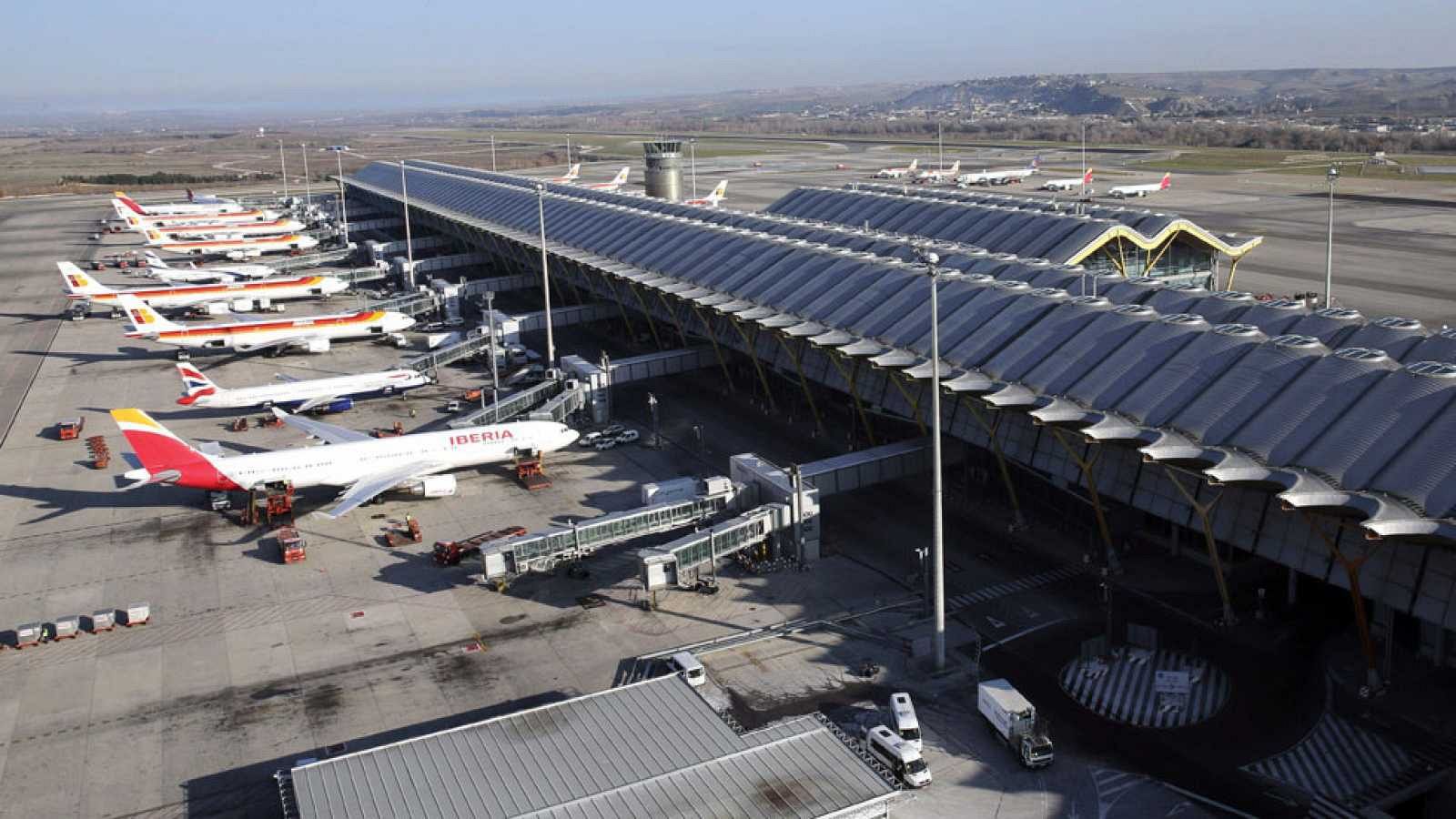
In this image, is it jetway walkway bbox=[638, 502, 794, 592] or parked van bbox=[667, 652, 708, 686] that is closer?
parked van bbox=[667, 652, 708, 686]

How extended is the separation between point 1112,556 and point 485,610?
2712cm

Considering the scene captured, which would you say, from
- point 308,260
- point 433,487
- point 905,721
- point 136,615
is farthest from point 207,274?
point 905,721

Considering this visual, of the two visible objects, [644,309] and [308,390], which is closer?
[308,390]

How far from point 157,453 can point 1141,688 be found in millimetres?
47977

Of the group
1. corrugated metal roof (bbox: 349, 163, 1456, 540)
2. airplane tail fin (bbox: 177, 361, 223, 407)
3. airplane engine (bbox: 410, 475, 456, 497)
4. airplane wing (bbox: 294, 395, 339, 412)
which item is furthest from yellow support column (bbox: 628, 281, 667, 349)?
airplane tail fin (bbox: 177, 361, 223, 407)

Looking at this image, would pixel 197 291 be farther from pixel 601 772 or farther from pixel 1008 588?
pixel 601 772

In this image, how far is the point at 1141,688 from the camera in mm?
38781

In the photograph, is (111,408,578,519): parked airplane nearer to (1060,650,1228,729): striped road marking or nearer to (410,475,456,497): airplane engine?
(410,475,456,497): airplane engine

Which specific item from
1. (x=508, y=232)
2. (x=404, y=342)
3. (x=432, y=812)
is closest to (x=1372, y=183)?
(x=508, y=232)

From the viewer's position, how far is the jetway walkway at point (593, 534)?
4859 centimetres

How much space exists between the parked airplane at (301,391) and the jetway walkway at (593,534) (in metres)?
34.2

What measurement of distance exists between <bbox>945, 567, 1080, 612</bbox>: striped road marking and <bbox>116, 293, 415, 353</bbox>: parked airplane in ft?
232

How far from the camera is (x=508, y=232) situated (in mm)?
115688

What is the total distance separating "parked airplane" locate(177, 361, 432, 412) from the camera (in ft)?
254
